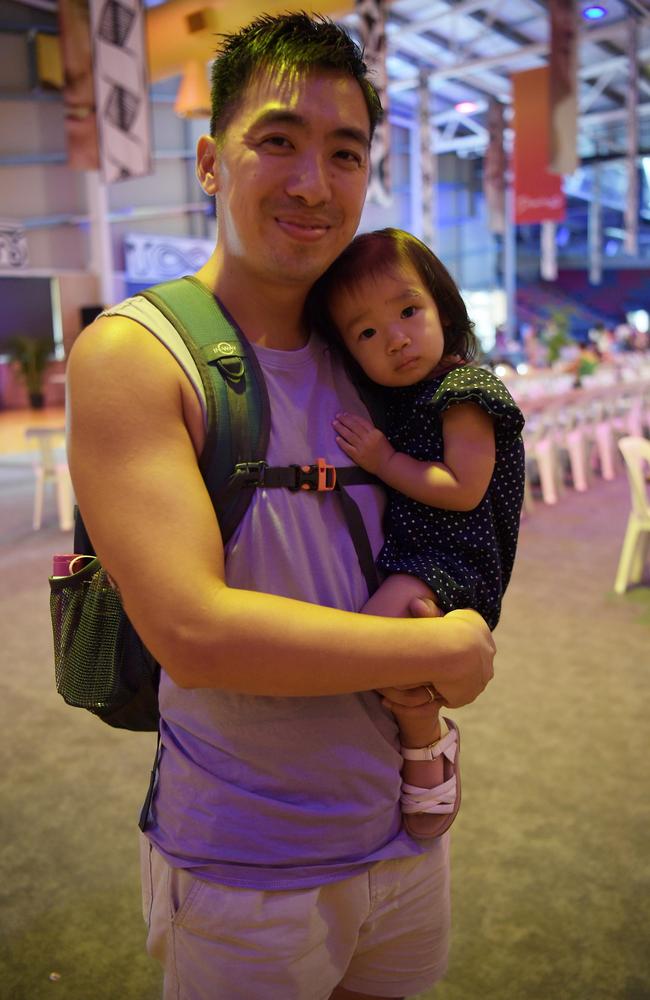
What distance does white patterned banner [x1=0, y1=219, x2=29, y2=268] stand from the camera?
50.5 ft

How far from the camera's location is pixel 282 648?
0.89m

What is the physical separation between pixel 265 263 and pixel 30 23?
675 inches

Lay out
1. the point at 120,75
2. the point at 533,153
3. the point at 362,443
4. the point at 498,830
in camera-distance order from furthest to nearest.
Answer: the point at 533,153 → the point at 120,75 → the point at 498,830 → the point at 362,443

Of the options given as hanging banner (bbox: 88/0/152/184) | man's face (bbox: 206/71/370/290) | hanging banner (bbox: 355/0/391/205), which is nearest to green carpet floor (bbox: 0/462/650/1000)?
man's face (bbox: 206/71/370/290)

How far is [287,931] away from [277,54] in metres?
1.07

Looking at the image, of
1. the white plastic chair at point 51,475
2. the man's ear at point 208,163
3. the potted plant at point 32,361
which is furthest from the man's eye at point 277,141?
the potted plant at point 32,361

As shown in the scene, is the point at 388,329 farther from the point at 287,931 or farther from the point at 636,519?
the point at 636,519

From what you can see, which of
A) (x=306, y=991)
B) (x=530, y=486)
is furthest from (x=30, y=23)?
(x=306, y=991)

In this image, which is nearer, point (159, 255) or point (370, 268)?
point (370, 268)

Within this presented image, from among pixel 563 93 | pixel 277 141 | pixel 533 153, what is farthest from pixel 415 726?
pixel 533 153

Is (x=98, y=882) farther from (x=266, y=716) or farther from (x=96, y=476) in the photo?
(x=96, y=476)

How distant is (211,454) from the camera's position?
96 centimetres

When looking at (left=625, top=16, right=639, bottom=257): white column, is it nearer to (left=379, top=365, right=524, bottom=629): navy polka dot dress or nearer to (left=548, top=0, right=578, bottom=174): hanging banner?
(left=548, top=0, right=578, bottom=174): hanging banner

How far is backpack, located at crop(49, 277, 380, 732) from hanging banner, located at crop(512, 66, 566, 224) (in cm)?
1208
